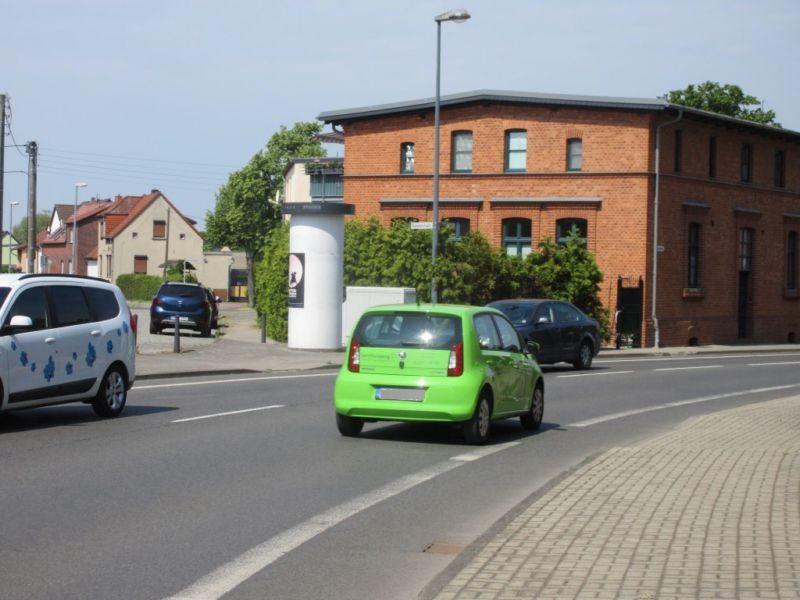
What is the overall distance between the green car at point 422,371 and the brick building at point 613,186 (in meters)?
31.4

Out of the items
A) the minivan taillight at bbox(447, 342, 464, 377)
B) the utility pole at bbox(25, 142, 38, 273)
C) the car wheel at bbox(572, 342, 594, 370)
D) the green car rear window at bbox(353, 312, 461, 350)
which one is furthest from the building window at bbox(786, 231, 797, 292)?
the minivan taillight at bbox(447, 342, 464, 377)

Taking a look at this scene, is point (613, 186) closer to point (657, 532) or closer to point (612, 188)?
point (612, 188)

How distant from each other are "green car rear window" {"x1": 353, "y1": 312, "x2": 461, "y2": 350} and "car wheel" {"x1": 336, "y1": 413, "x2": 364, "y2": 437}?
896 millimetres

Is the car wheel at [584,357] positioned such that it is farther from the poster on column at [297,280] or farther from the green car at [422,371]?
the green car at [422,371]

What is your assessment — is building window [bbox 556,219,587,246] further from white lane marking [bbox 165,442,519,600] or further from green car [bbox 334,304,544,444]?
white lane marking [bbox 165,442,519,600]

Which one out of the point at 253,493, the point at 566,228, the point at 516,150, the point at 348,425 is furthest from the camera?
the point at 516,150

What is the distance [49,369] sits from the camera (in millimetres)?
14688

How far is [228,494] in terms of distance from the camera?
10.1 meters

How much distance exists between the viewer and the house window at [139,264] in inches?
4296

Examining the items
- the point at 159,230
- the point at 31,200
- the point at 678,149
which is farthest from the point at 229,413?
the point at 159,230

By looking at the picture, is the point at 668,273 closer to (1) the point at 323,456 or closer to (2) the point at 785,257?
(2) the point at 785,257

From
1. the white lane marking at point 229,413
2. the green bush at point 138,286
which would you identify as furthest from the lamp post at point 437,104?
the green bush at point 138,286

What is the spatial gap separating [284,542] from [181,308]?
106 ft

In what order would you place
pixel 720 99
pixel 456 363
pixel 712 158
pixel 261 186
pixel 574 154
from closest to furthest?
pixel 456 363
pixel 574 154
pixel 712 158
pixel 720 99
pixel 261 186
